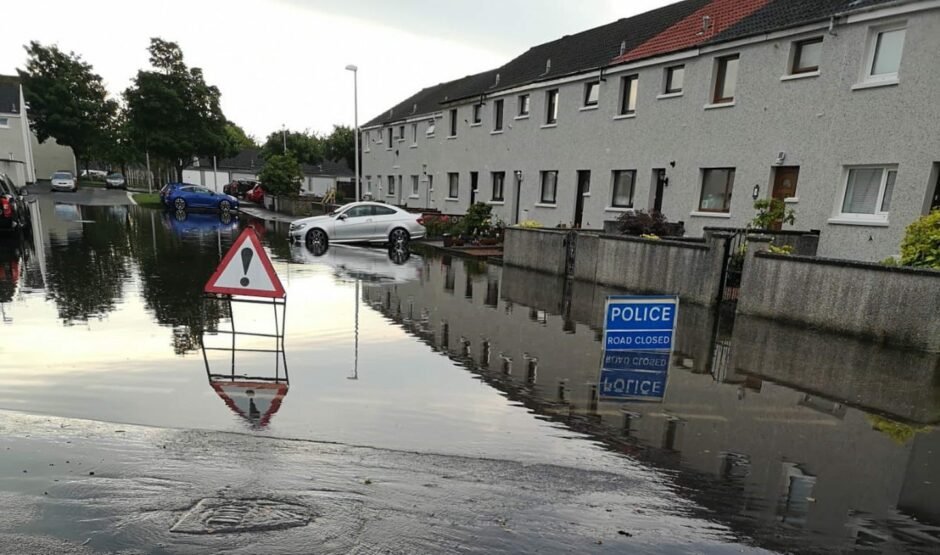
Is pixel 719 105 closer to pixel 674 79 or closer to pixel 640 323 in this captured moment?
pixel 674 79

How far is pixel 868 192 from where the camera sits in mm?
12242

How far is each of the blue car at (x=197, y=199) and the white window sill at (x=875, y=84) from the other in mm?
30494

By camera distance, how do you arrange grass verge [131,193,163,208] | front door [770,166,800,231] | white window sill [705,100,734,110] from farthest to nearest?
grass verge [131,193,163,208] < white window sill [705,100,734,110] < front door [770,166,800,231]

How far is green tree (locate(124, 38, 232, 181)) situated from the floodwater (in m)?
Answer: 42.6

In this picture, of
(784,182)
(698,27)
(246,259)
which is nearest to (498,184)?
(698,27)

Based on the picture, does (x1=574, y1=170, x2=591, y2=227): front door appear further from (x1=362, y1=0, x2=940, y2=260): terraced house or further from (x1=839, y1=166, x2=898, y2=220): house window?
(x1=839, y1=166, x2=898, y2=220): house window

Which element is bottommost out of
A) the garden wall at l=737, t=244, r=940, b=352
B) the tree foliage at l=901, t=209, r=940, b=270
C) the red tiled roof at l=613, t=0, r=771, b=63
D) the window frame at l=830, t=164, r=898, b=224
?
the garden wall at l=737, t=244, r=940, b=352

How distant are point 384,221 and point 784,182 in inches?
487

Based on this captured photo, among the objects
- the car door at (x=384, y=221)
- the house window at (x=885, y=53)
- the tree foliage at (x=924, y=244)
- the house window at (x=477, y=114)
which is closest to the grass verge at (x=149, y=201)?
the house window at (x=477, y=114)

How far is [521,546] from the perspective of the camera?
2.95m

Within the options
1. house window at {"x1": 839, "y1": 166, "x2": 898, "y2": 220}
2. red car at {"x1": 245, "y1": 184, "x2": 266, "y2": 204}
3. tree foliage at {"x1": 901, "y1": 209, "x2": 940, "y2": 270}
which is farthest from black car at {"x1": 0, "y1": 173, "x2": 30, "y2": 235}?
red car at {"x1": 245, "y1": 184, "x2": 266, "y2": 204}

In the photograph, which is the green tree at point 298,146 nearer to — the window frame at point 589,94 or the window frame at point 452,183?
the window frame at point 452,183

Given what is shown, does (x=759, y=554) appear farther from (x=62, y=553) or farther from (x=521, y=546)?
(x=62, y=553)

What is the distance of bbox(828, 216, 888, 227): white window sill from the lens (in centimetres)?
1173
